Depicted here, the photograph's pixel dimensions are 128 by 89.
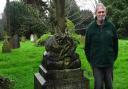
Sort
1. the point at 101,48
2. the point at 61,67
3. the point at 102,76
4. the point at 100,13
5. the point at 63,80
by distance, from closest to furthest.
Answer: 1. the point at 100,13
2. the point at 101,48
3. the point at 102,76
4. the point at 63,80
5. the point at 61,67

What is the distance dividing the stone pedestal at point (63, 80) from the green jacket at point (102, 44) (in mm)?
1289

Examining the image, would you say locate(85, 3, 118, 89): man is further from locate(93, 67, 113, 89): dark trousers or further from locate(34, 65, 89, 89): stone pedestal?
locate(34, 65, 89, 89): stone pedestal

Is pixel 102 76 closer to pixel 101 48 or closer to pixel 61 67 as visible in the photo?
pixel 101 48

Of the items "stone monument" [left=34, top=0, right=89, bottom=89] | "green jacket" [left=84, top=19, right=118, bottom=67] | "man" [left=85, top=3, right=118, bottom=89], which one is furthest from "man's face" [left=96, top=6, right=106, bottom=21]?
"stone monument" [left=34, top=0, right=89, bottom=89]

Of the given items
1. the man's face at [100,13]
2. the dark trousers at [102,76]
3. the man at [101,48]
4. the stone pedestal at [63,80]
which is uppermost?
the man's face at [100,13]

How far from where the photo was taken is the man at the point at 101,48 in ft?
26.7

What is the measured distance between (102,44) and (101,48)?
9 cm

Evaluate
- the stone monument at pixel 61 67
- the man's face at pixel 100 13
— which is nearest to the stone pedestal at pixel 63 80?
the stone monument at pixel 61 67

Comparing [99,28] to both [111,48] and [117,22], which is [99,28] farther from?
[117,22]

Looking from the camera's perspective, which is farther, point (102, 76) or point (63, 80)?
point (63, 80)

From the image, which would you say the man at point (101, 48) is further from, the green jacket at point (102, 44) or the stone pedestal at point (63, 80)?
the stone pedestal at point (63, 80)

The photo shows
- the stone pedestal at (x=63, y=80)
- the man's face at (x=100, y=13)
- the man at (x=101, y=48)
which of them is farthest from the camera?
the stone pedestal at (x=63, y=80)

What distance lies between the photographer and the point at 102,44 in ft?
26.9

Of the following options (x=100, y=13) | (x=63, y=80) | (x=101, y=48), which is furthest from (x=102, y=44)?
(x=63, y=80)
